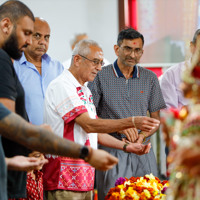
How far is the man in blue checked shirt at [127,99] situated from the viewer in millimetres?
2756

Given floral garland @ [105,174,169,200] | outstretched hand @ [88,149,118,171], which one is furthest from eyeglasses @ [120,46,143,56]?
outstretched hand @ [88,149,118,171]

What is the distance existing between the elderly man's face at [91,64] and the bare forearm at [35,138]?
98 centimetres

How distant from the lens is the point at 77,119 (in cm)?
216

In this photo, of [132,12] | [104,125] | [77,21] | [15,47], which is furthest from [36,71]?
[132,12]

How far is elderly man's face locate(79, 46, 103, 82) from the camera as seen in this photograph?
236 centimetres

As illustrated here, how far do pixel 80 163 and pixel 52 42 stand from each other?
10.5ft

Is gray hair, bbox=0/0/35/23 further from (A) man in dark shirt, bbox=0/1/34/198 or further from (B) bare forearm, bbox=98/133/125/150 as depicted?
(B) bare forearm, bbox=98/133/125/150

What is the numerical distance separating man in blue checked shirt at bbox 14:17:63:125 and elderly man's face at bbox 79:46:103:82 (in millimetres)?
395

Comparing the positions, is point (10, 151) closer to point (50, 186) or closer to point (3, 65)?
point (3, 65)

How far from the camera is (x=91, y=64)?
7.84 ft

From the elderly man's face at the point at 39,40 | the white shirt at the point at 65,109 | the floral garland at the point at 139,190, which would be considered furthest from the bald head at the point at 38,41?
the floral garland at the point at 139,190

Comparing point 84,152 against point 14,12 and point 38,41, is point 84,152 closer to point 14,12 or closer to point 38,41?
point 14,12

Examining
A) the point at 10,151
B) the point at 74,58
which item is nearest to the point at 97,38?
the point at 74,58

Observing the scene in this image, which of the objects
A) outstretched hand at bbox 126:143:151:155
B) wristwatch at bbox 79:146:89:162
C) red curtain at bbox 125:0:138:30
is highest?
red curtain at bbox 125:0:138:30
